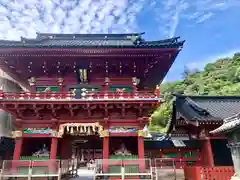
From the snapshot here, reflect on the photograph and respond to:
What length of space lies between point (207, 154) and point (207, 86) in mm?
48101

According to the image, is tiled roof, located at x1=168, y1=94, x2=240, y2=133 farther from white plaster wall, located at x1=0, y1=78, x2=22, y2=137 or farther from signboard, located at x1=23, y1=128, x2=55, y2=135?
white plaster wall, located at x1=0, y1=78, x2=22, y2=137

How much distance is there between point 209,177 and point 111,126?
6.59m

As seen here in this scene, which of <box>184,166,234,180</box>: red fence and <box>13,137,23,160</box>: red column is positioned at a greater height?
<box>13,137,23,160</box>: red column

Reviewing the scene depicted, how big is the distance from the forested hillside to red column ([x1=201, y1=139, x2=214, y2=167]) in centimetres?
2018

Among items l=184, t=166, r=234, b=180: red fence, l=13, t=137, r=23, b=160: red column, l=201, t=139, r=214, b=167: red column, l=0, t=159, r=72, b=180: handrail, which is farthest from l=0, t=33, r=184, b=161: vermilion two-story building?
l=201, t=139, r=214, b=167: red column

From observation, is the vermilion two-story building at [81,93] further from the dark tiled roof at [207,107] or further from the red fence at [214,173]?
the dark tiled roof at [207,107]

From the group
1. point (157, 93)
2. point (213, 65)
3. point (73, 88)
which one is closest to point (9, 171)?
point (73, 88)

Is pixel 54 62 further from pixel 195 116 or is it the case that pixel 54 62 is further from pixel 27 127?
pixel 195 116

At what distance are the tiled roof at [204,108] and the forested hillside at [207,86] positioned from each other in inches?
578

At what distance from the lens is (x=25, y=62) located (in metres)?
13.4

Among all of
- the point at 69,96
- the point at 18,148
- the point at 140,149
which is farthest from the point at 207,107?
the point at 18,148

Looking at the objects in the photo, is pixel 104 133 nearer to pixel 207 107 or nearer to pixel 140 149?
pixel 140 149

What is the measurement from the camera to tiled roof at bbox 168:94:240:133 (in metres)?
14.1

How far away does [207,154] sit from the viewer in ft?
44.0
